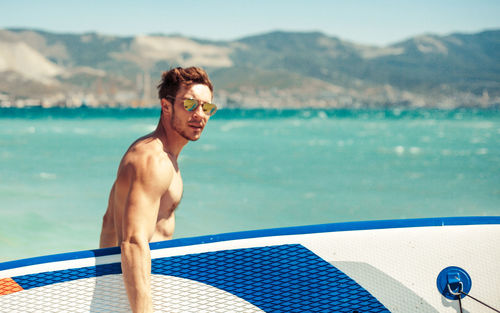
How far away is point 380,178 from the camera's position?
Result: 15.0 meters

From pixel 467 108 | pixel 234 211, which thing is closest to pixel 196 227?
pixel 234 211

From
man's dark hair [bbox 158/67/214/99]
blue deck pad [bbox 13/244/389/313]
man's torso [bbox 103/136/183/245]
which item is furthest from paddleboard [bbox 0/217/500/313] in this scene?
man's dark hair [bbox 158/67/214/99]

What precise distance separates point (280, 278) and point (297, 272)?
0.06 m

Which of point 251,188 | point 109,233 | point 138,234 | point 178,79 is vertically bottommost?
point 251,188

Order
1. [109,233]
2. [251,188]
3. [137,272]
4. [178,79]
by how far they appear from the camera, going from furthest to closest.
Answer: [251,188] < [109,233] < [178,79] < [137,272]

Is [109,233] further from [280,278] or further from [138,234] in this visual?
[280,278]

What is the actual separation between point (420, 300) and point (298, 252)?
0.49 meters

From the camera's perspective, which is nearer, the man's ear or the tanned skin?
the tanned skin

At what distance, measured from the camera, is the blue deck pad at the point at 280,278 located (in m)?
1.91

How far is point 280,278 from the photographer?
6.43 feet

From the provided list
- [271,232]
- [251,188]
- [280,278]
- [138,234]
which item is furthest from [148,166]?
[251,188]

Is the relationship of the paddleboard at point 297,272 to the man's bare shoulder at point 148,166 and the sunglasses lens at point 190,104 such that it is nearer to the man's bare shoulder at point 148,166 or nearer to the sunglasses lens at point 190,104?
the man's bare shoulder at point 148,166

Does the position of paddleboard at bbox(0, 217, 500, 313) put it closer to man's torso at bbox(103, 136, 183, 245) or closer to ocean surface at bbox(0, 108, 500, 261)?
man's torso at bbox(103, 136, 183, 245)

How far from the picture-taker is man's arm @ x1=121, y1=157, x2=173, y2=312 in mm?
1644
